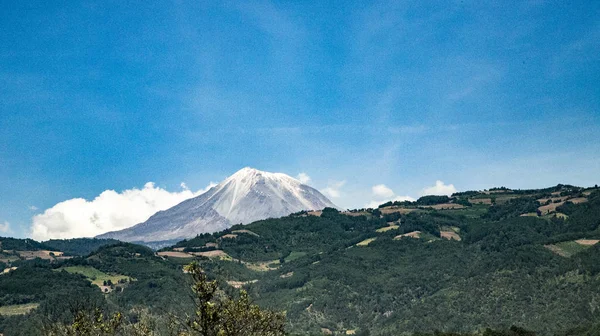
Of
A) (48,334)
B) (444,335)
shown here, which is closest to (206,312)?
(48,334)

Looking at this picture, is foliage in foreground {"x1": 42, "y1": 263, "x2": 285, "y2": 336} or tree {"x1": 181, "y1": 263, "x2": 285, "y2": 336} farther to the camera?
foliage in foreground {"x1": 42, "y1": 263, "x2": 285, "y2": 336}

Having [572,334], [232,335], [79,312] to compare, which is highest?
[79,312]

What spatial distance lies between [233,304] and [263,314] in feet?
19.2

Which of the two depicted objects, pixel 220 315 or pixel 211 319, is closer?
pixel 211 319

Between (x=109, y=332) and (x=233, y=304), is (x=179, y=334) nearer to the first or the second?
(x=233, y=304)

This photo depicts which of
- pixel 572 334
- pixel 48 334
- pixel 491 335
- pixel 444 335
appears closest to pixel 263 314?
pixel 48 334

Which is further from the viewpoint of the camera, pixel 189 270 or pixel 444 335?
pixel 444 335

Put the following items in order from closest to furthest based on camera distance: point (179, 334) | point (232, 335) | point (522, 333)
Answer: point (232, 335) → point (179, 334) → point (522, 333)

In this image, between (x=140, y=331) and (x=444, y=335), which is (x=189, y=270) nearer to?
(x=140, y=331)

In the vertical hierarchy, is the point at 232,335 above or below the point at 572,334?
above

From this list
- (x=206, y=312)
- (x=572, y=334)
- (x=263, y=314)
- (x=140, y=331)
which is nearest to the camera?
(x=206, y=312)

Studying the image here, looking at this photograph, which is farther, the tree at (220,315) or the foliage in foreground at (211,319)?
the foliage in foreground at (211,319)

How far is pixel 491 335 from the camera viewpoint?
160 m

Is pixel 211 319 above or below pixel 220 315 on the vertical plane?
below
